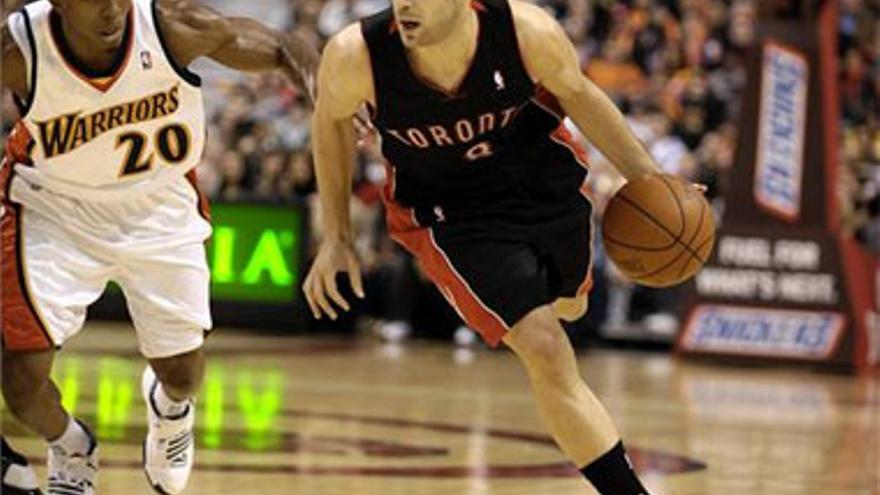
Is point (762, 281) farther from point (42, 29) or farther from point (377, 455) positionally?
point (42, 29)

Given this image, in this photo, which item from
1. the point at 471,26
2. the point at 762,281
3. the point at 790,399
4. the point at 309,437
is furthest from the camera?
the point at 762,281

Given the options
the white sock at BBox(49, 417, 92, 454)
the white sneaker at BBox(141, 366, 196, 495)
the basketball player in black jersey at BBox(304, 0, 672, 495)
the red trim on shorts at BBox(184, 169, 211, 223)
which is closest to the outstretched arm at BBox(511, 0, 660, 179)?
the basketball player in black jersey at BBox(304, 0, 672, 495)

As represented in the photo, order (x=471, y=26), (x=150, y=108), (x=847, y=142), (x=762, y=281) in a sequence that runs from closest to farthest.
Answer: (x=471, y=26), (x=150, y=108), (x=762, y=281), (x=847, y=142)

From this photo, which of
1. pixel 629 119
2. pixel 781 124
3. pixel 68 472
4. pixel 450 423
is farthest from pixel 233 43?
pixel 629 119

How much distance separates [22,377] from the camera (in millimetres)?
6145

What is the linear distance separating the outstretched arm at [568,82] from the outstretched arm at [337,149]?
0.47 metres

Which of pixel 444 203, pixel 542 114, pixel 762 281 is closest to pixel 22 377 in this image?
pixel 444 203

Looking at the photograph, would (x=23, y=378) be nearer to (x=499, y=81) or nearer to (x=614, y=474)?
(x=499, y=81)

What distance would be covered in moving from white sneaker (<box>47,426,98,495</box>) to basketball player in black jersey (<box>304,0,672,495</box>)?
98 cm

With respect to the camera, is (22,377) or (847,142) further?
(847,142)

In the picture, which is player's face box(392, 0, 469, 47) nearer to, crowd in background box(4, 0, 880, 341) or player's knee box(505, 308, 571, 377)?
player's knee box(505, 308, 571, 377)

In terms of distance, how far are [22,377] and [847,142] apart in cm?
1154

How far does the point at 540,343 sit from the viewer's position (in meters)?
5.70

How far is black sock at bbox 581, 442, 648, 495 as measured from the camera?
5.70 metres
